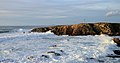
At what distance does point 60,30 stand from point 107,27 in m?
8.56

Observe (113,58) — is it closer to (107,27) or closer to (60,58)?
(60,58)

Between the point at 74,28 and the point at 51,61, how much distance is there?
3061cm

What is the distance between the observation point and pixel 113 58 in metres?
18.5

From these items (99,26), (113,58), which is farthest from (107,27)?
(113,58)

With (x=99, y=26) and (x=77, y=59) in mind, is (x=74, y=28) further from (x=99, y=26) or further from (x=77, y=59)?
(x=77, y=59)

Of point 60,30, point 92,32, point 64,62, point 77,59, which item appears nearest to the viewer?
point 64,62

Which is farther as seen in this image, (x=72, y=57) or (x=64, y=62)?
(x=72, y=57)

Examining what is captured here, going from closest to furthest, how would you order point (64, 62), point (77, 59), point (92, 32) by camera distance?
point (64, 62) → point (77, 59) → point (92, 32)

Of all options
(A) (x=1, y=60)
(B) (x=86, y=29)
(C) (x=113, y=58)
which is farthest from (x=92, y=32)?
(A) (x=1, y=60)

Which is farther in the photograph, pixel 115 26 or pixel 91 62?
pixel 115 26

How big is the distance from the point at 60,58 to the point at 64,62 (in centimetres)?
143

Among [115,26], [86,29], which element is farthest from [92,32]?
[115,26]

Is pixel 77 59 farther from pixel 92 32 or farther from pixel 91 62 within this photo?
pixel 92 32

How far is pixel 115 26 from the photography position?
46.8 metres
